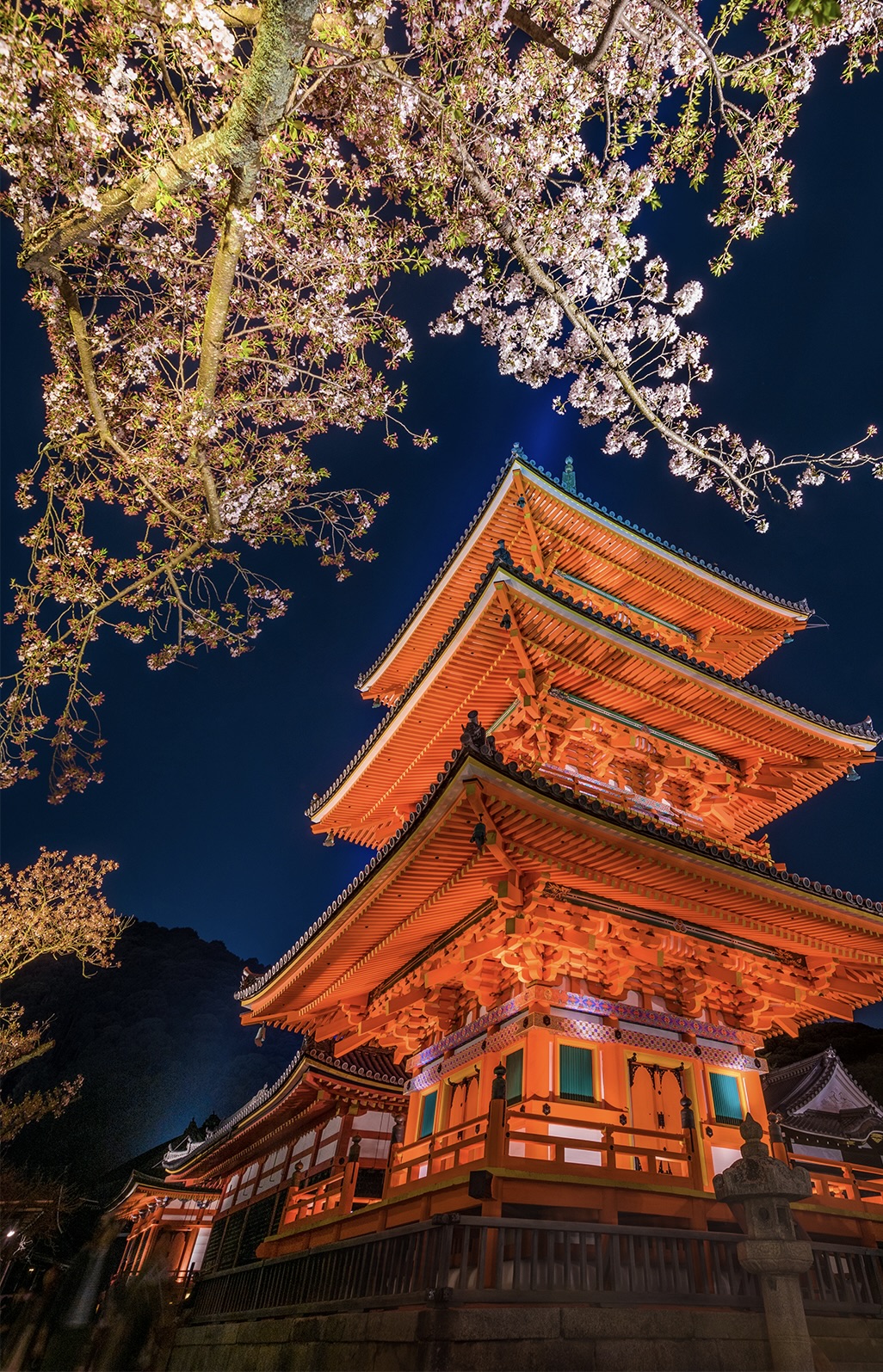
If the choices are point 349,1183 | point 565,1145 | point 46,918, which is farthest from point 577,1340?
point 46,918

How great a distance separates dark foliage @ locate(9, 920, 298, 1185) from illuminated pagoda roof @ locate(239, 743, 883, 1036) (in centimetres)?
4866

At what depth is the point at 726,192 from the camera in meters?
8.21

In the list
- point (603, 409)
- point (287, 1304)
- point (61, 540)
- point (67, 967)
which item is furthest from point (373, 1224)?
point (67, 967)

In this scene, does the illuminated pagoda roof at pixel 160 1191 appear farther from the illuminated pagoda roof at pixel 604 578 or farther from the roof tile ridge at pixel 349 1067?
the illuminated pagoda roof at pixel 604 578

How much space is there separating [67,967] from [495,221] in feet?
212

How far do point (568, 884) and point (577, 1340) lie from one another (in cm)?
483

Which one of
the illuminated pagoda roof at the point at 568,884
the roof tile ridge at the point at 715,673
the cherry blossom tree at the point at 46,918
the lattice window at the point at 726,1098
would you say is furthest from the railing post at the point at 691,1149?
the cherry blossom tree at the point at 46,918

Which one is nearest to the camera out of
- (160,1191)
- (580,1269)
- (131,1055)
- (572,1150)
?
(580,1269)

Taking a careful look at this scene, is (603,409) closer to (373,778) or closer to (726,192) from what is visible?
(726,192)

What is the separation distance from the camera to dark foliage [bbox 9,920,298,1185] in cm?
4747

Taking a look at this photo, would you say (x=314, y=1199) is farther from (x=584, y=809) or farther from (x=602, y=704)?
(x=602, y=704)

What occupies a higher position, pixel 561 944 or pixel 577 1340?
pixel 561 944

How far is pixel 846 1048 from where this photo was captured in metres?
38.9

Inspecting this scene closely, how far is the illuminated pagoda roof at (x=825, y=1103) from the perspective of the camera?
18.6m
